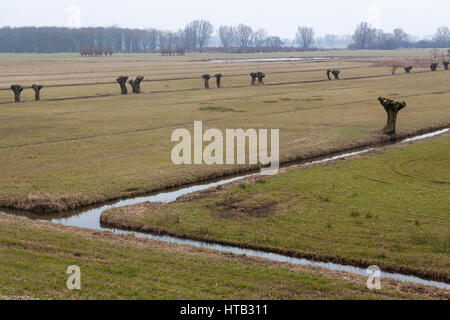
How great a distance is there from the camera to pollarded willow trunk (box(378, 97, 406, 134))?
39.0 metres

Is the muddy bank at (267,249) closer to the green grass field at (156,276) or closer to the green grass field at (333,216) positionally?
the green grass field at (333,216)

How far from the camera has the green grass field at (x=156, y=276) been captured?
14.8m

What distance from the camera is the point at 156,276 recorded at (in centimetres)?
1592

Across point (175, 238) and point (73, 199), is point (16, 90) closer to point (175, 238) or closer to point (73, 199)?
point (73, 199)

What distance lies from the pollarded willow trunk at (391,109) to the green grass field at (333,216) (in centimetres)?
943

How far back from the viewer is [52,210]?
80.4 ft

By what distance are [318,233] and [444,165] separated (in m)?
13.0

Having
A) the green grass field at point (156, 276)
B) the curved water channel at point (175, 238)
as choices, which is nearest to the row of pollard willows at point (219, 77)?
the curved water channel at point (175, 238)

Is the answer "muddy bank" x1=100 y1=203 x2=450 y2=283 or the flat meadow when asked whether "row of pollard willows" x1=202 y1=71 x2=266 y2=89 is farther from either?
"muddy bank" x1=100 y1=203 x2=450 y2=283

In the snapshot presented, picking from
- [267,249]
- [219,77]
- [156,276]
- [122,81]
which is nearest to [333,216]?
[267,249]

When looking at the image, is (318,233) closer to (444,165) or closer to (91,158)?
(444,165)

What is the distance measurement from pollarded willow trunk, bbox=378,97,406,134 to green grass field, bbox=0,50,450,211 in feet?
Answer: 3.58

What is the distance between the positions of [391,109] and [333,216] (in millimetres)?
19246

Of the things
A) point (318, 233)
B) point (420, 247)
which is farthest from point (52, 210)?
point (420, 247)
